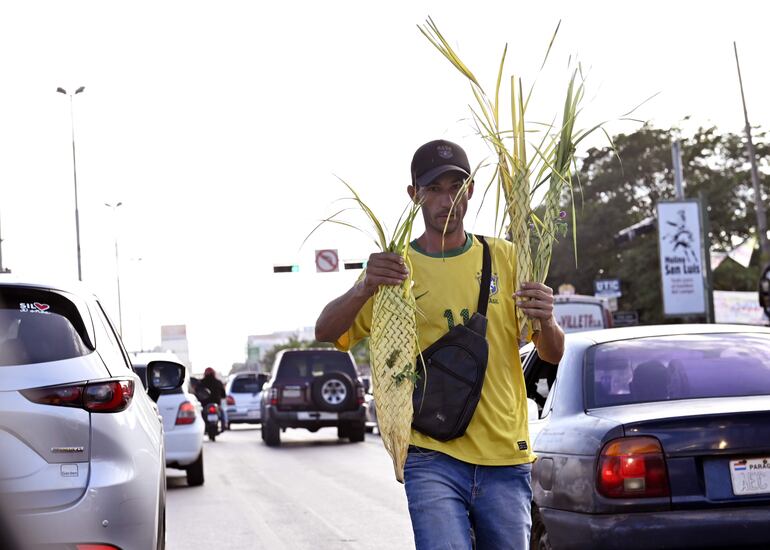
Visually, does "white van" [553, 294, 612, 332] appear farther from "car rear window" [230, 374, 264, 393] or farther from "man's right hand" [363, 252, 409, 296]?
"man's right hand" [363, 252, 409, 296]

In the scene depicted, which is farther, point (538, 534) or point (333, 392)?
point (333, 392)

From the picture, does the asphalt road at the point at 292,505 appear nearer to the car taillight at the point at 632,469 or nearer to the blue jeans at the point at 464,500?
the car taillight at the point at 632,469

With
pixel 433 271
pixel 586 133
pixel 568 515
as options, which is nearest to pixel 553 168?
pixel 586 133

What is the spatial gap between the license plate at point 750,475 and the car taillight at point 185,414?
1068cm

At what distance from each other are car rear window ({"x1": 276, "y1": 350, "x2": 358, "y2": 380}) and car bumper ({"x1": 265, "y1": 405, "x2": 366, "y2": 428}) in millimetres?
927

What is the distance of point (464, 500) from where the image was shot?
4.30 m

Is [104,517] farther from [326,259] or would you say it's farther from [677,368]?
[326,259]

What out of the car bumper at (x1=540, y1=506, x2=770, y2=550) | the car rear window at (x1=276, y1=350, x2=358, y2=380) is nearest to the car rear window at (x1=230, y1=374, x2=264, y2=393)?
the car rear window at (x1=276, y1=350, x2=358, y2=380)

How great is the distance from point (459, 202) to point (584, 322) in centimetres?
3590

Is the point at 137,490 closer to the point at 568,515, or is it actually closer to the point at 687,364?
the point at 568,515

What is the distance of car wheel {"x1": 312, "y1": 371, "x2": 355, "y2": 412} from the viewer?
80.5ft

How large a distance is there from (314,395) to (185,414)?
911cm

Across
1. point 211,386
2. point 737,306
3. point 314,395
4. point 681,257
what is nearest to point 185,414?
point 314,395

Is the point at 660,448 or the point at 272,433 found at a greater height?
the point at 660,448
